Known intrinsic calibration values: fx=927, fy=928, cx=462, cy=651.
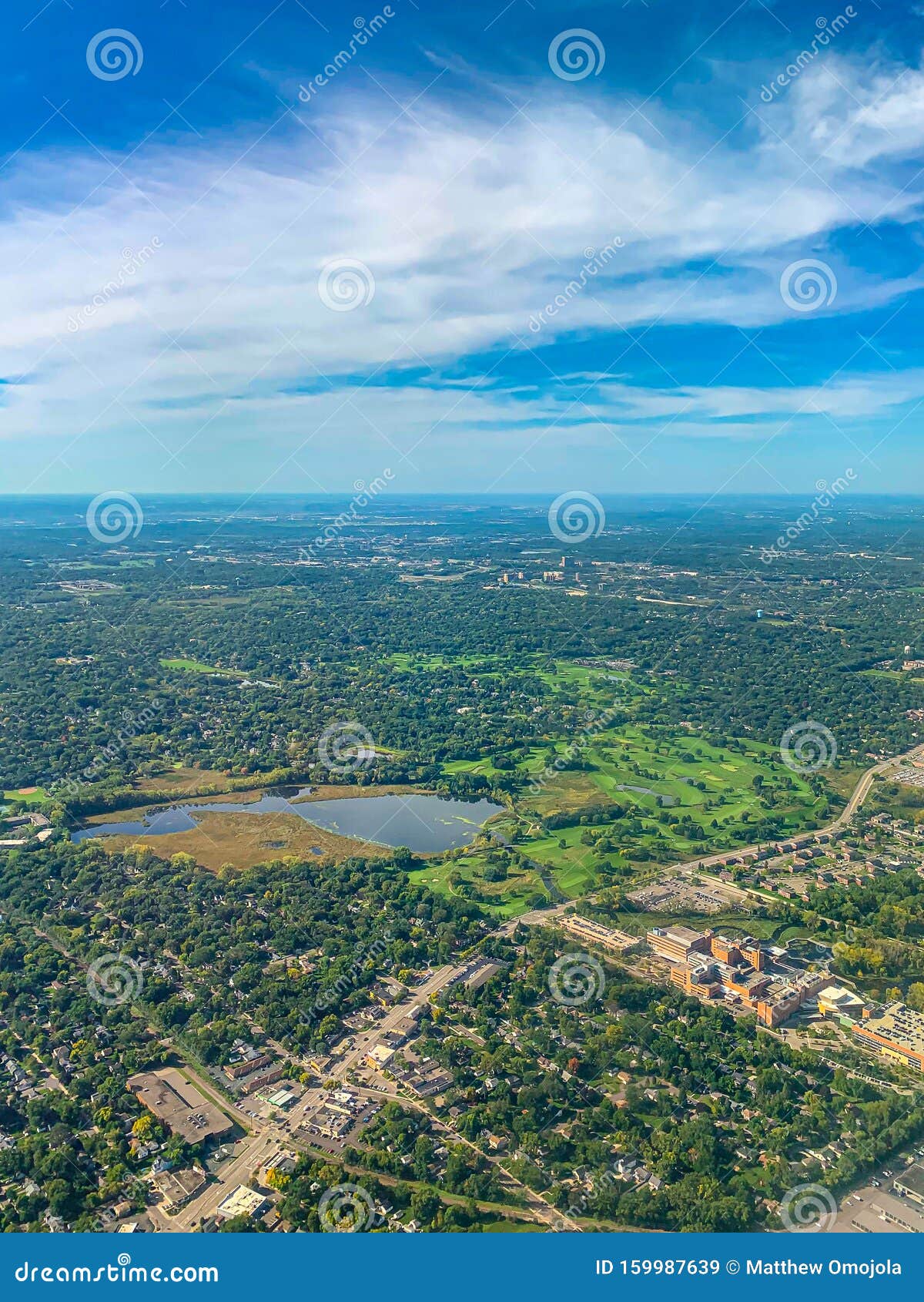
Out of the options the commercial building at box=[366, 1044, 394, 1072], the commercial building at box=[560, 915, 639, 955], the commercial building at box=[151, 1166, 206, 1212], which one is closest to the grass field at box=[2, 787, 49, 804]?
the commercial building at box=[366, 1044, 394, 1072]

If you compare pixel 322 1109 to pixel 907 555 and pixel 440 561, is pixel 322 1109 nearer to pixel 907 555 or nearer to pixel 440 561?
pixel 440 561

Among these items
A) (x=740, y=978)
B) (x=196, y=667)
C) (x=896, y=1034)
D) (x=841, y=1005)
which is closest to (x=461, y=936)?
(x=740, y=978)

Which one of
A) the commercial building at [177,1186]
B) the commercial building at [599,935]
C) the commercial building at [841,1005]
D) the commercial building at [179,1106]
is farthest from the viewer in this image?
the commercial building at [599,935]

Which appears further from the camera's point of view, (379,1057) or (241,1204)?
(379,1057)

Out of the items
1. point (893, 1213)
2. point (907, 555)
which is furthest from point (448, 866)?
point (907, 555)

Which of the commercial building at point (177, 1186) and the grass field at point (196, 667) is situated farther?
the grass field at point (196, 667)

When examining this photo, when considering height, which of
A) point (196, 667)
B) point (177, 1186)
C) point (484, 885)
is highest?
point (196, 667)

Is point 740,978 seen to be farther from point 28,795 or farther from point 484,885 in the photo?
point 28,795

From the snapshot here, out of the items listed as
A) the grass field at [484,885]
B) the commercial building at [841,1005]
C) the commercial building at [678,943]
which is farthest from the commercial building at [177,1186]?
the commercial building at [841,1005]

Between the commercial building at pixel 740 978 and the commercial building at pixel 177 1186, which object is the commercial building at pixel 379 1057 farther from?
the commercial building at pixel 740 978
